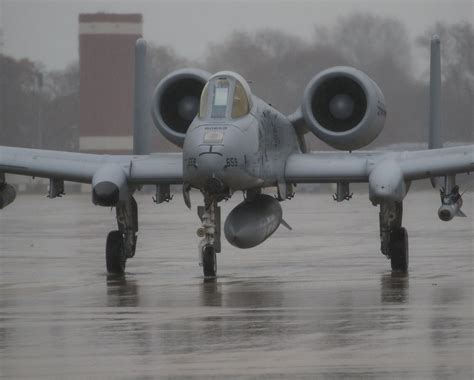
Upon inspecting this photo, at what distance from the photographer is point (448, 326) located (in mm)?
11734

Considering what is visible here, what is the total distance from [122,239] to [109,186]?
1.21 metres

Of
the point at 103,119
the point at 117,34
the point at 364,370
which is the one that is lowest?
the point at 364,370

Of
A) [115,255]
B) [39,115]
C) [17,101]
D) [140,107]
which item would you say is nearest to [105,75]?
[17,101]

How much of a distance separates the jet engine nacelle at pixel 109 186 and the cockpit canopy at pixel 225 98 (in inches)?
57.2

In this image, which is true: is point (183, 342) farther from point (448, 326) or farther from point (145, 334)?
point (448, 326)

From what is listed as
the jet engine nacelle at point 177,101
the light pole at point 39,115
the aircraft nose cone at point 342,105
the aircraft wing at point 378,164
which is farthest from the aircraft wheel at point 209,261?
the light pole at point 39,115

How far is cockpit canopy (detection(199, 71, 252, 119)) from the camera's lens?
1661 centimetres

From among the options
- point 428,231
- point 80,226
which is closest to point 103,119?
point 80,226

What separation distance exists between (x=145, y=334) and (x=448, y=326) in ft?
8.17

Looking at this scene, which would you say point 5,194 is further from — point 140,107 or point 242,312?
point 242,312

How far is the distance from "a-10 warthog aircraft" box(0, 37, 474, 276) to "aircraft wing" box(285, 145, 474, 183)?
12 millimetres

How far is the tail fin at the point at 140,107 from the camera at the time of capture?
66.4ft

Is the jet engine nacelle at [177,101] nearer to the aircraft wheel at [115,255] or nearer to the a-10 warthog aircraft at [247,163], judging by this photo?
the a-10 warthog aircraft at [247,163]

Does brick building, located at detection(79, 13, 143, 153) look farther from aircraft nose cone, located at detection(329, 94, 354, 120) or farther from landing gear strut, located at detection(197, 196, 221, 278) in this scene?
landing gear strut, located at detection(197, 196, 221, 278)
